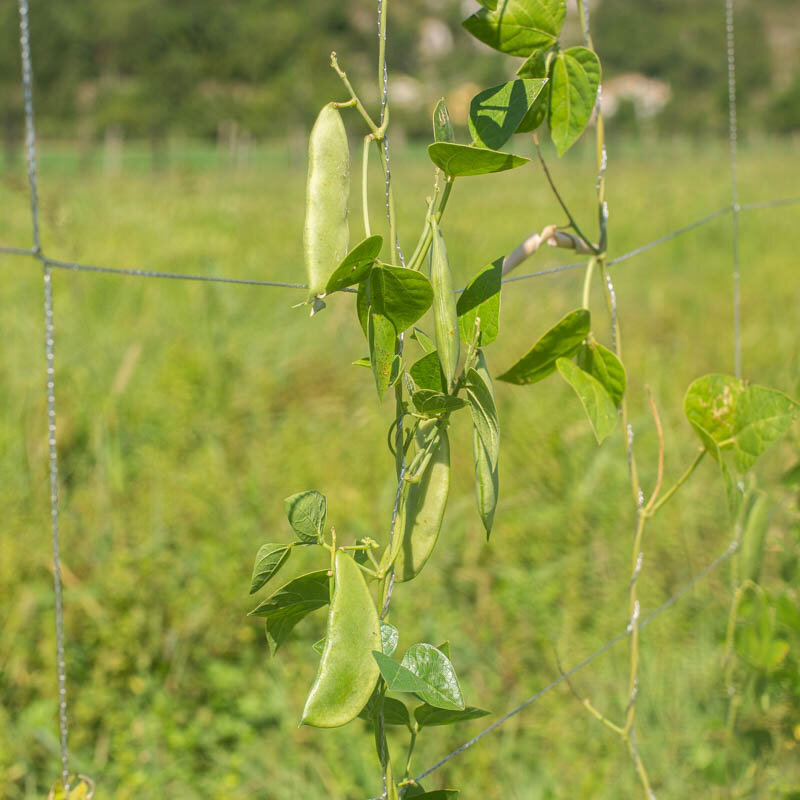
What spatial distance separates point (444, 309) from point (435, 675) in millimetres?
169

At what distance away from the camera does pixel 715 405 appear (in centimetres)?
61

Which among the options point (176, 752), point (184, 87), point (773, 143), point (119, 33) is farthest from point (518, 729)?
point (119, 33)

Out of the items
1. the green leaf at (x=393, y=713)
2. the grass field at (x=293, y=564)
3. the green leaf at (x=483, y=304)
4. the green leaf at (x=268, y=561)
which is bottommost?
the grass field at (x=293, y=564)

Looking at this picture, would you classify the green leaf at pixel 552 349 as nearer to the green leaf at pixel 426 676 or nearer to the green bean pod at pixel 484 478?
the green bean pod at pixel 484 478

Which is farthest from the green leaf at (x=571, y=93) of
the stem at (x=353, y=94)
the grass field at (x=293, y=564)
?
the grass field at (x=293, y=564)

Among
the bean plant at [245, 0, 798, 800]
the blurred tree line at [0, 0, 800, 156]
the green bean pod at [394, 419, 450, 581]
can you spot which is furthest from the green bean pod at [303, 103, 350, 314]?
the blurred tree line at [0, 0, 800, 156]

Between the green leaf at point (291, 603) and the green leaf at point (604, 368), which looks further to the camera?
the green leaf at point (604, 368)

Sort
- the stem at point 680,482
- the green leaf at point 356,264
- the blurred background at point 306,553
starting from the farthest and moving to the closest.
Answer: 1. the blurred background at point 306,553
2. the stem at point 680,482
3. the green leaf at point 356,264

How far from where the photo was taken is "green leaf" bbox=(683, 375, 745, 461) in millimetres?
606

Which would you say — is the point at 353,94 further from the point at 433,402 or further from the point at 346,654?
the point at 346,654

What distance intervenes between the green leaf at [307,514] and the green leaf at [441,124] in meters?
0.18

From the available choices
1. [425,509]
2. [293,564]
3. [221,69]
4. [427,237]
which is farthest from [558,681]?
[221,69]

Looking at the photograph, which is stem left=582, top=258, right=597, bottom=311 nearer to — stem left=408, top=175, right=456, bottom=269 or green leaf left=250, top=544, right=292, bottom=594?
stem left=408, top=175, right=456, bottom=269

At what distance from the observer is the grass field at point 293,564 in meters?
1.16
